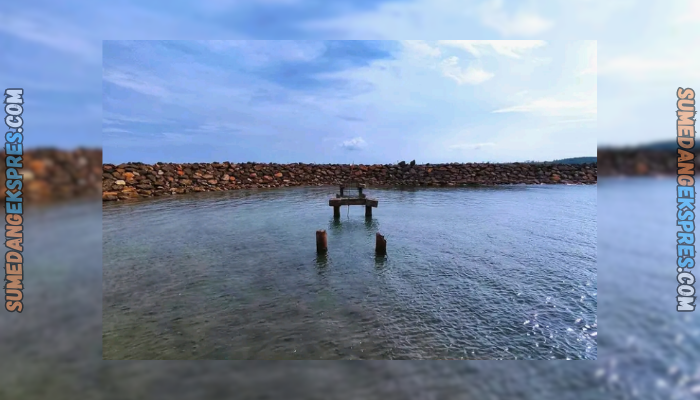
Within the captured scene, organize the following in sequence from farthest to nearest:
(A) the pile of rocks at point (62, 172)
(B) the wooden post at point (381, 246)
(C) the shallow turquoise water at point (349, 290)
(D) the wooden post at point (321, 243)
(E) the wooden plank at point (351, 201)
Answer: (E) the wooden plank at point (351, 201)
(D) the wooden post at point (321, 243)
(B) the wooden post at point (381, 246)
(C) the shallow turquoise water at point (349, 290)
(A) the pile of rocks at point (62, 172)

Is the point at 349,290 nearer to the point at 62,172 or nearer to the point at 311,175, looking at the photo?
the point at 62,172

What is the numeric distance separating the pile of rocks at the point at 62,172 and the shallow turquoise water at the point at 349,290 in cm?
260

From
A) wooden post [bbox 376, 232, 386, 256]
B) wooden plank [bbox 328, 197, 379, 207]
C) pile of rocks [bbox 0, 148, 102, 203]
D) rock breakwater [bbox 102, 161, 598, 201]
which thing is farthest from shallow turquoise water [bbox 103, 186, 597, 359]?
rock breakwater [bbox 102, 161, 598, 201]

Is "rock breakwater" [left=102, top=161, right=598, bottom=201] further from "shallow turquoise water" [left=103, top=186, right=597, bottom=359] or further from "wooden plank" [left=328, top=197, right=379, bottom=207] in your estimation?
"wooden plank" [left=328, top=197, right=379, bottom=207]

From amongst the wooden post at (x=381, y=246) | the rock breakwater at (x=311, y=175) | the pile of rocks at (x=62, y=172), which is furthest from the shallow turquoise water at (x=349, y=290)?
the rock breakwater at (x=311, y=175)

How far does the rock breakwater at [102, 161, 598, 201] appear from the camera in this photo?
26.3 m

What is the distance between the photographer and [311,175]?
123 feet

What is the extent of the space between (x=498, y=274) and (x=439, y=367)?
16.0 feet

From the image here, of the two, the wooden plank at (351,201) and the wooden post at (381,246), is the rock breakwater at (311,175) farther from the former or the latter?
the wooden post at (381,246)

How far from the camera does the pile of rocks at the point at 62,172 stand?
5.30 meters

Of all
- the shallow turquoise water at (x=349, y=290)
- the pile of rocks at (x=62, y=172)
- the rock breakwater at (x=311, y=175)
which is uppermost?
the rock breakwater at (x=311, y=175)

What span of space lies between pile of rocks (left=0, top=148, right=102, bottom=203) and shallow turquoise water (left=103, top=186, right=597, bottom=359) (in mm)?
2600

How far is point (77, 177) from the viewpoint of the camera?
6.09 m

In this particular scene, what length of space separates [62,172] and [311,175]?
31.2 metres
